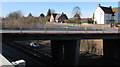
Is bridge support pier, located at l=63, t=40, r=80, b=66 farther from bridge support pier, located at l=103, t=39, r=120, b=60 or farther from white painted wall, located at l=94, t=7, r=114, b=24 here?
white painted wall, located at l=94, t=7, r=114, b=24

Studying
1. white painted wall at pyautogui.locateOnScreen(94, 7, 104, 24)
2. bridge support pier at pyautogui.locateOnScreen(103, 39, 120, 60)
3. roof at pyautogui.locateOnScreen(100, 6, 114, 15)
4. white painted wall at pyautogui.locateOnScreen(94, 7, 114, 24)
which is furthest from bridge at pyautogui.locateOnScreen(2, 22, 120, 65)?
roof at pyautogui.locateOnScreen(100, 6, 114, 15)

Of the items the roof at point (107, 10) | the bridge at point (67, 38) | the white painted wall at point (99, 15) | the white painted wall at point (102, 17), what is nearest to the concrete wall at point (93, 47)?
the bridge at point (67, 38)

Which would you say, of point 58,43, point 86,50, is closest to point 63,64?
point 58,43

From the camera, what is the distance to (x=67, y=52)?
27.9m

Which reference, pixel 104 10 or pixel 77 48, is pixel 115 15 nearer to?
pixel 104 10

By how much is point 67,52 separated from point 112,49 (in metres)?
9.32

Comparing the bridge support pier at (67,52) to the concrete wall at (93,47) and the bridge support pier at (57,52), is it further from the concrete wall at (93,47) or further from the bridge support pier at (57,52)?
the concrete wall at (93,47)

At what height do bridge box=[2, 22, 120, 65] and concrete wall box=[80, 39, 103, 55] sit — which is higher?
bridge box=[2, 22, 120, 65]

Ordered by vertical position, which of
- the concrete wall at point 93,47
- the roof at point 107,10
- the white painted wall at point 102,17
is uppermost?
the roof at point 107,10

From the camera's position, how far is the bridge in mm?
22447

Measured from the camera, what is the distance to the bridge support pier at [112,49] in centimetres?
3153

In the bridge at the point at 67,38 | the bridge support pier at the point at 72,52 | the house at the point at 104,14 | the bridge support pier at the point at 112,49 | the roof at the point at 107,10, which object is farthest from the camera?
A: the roof at the point at 107,10

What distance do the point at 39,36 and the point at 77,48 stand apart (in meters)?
6.59

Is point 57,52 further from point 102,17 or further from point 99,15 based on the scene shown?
point 99,15
